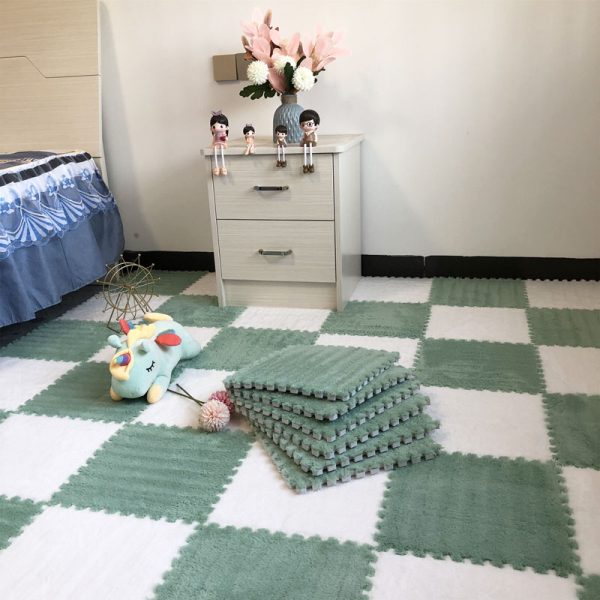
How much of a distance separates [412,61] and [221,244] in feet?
3.60

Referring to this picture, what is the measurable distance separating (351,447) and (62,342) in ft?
4.34

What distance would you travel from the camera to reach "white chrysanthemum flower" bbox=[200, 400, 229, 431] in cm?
171

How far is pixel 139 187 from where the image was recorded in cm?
314

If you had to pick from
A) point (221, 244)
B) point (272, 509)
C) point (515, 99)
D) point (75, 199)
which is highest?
point (515, 99)

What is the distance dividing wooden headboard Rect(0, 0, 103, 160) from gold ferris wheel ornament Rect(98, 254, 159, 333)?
571mm

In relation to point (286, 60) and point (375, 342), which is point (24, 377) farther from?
point (286, 60)

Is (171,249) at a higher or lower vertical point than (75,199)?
lower

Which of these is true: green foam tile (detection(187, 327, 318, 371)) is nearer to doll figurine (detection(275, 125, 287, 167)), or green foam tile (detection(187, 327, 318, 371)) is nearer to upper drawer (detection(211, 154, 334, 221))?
upper drawer (detection(211, 154, 334, 221))

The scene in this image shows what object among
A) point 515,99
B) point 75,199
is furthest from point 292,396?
point 515,99

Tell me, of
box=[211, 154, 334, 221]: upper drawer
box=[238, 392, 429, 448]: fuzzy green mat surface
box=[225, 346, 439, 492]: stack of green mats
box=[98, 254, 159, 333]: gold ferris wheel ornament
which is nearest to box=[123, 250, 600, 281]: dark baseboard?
box=[211, 154, 334, 221]: upper drawer

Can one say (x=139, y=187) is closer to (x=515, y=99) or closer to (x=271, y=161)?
(x=271, y=161)

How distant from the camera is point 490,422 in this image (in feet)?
5.65

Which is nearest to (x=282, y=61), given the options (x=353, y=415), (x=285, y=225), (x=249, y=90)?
(x=249, y=90)

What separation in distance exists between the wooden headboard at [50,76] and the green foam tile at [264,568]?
2.15 meters
